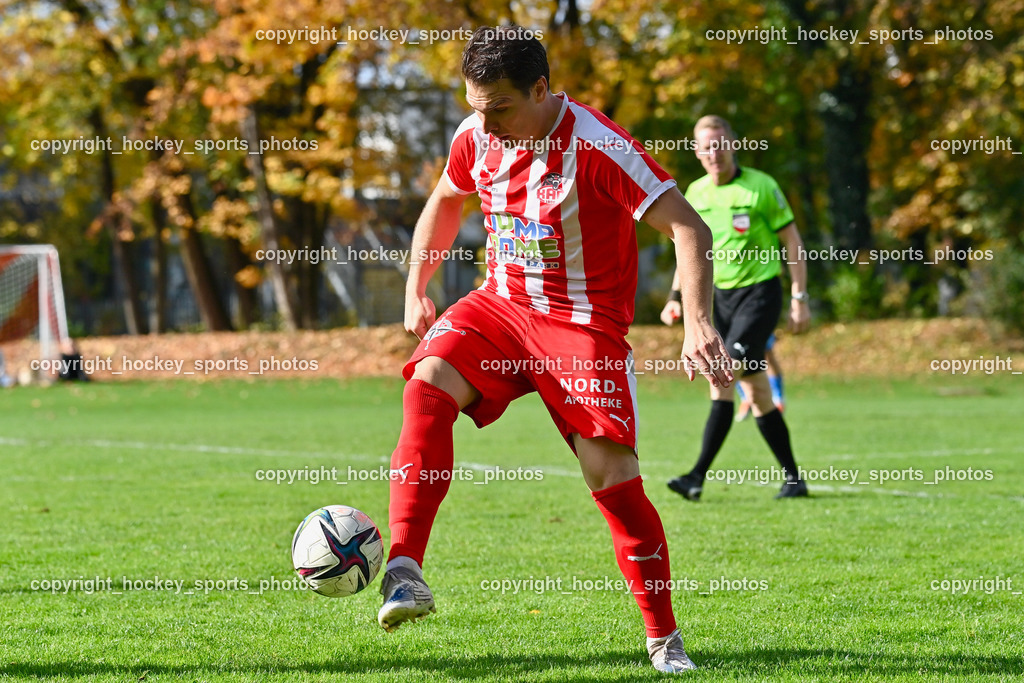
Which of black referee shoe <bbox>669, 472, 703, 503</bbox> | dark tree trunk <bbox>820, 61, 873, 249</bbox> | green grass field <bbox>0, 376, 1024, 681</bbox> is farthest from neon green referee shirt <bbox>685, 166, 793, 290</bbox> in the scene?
dark tree trunk <bbox>820, 61, 873, 249</bbox>

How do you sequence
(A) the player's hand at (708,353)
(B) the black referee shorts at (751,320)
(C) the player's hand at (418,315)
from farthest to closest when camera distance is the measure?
(B) the black referee shorts at (751,320)
(C) the player's hand at (418,315)
(A) the player's hand at (708,353)

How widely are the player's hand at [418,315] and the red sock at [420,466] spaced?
509mm

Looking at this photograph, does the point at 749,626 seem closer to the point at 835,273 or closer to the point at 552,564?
the point at 552,564

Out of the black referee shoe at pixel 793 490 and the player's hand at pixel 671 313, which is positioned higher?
the player's hand at pixel 671 313

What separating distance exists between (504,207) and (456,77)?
20.3 metres

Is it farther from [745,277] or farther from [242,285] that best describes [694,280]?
[242,285]

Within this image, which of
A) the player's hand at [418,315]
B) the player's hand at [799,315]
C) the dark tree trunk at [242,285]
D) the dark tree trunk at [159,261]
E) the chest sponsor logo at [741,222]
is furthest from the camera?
the dark tree trunk at [159,261]

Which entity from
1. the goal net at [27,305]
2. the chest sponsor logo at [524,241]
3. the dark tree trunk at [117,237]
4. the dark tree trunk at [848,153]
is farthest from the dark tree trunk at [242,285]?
the chest sponsor logo at [524,241]

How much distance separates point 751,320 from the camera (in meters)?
7.89

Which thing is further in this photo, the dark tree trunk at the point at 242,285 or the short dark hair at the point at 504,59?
the dark tree trunk at the point at 242,285

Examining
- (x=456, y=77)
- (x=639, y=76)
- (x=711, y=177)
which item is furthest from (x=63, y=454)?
(x=639, y=76)

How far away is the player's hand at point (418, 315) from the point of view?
14.6ft

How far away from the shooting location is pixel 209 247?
4475cm

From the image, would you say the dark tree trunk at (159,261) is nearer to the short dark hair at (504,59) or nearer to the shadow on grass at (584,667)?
the shadow on grass at (584,667)
